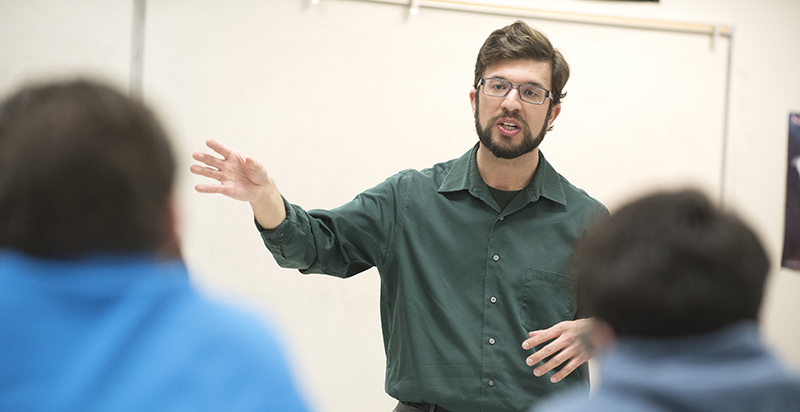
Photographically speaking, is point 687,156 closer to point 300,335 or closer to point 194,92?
point 300,335

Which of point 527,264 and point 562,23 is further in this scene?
point 562,23

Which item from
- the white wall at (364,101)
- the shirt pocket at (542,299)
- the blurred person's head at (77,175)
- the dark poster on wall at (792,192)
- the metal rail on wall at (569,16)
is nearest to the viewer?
the blurred person's head at (77,175)

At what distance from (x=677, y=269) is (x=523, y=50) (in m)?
1.34

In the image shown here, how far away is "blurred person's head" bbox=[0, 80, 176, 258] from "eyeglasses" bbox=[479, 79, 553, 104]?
1395mm

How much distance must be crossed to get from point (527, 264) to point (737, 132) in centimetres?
200

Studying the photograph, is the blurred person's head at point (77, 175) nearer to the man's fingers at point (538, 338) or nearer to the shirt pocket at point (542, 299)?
the man's fingers at point (538, 338)

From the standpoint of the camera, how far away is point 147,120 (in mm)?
672

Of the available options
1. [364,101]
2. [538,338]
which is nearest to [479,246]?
[538,338]

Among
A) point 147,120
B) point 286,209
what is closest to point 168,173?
point 147,120

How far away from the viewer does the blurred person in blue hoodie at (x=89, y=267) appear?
0.62 metres

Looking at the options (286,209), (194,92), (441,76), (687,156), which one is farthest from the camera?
(687,156)

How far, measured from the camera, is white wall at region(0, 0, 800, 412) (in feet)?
9.15

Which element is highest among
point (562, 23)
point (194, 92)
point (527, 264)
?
point (562, 23)

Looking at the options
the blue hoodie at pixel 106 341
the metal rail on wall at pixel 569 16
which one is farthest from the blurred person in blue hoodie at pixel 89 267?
the metal rail on wall at pixel 569 16
